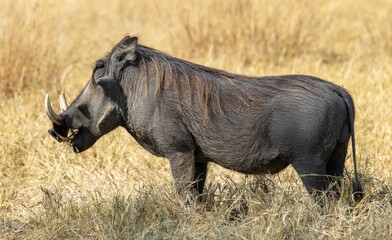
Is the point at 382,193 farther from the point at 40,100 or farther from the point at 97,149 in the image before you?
the point at 40,100

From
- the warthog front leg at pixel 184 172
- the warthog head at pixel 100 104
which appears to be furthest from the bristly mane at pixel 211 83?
the warthog front leg at pixel 184 172

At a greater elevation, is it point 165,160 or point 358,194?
point 358,194

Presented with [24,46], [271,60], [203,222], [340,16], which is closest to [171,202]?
[203,222]

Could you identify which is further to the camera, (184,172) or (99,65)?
(99,65)

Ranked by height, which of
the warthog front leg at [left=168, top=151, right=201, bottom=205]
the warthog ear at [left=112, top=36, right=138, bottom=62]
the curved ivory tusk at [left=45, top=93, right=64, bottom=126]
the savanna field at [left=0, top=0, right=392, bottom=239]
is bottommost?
the savanna field at [left=0, top=0, right=392, bottom=239]

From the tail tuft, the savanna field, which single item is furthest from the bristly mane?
the tail tuft

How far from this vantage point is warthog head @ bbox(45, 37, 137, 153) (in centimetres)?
322

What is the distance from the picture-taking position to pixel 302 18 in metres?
7.09

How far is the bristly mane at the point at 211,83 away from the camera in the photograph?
313 cm

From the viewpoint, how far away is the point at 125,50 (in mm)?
3213

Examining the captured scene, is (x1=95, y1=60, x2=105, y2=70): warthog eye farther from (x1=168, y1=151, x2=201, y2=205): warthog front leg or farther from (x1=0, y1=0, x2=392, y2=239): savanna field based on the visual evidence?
(x1=168, y1=151, x2=201, y2=205): warthog front leg

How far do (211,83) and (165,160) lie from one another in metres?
1.42

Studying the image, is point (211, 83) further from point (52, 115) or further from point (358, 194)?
point (358, 194)

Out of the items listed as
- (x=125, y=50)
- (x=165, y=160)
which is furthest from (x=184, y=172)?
(x=165, y=160)
